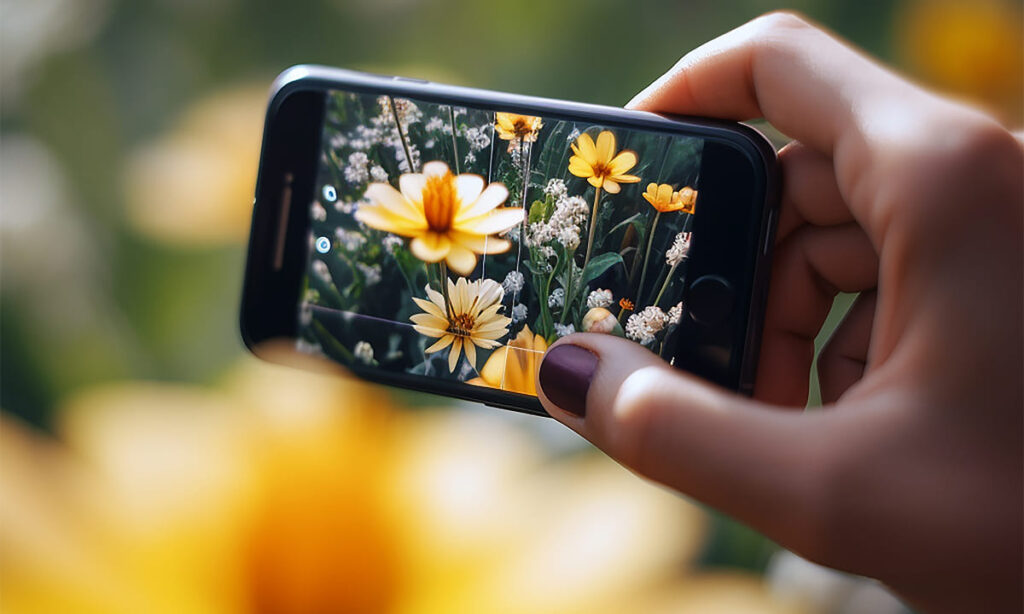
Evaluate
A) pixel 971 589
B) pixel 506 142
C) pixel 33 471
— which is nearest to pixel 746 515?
pixel 971 589

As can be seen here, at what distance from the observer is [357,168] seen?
0.33m

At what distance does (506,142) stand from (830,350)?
0.49 feet

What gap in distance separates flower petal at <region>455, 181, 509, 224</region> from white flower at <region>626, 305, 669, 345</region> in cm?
6

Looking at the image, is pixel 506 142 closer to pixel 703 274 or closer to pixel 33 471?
pixel 703 274

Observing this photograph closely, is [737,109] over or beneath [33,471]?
over

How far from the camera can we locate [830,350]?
34 centimetres

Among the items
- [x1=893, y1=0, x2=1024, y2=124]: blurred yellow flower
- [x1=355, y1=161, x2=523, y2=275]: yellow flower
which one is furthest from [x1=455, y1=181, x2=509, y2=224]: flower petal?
[x1=893, y1=0, x2=1024, y2=124]: blurred yellow flower

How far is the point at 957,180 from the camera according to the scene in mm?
223

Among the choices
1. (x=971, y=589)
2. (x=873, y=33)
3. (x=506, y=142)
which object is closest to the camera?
(x=971, y=589)

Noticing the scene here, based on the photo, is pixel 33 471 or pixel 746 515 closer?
pixel 746 515

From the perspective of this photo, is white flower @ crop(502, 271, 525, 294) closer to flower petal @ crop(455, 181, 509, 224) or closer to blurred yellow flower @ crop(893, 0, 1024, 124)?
flower petal @ crop(455, 181, 509, 224)

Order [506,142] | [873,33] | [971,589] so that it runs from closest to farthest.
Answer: [971,589] → [506,142] → [873,33]

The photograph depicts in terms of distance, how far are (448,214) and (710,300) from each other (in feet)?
0.33

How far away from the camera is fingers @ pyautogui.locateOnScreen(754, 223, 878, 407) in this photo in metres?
0.32
